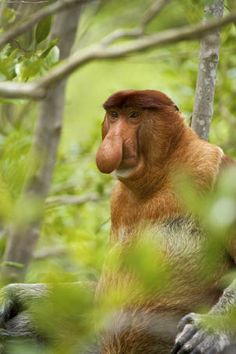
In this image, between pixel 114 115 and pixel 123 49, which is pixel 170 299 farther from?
pixel 123 49

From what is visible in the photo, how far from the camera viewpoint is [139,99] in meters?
3.70

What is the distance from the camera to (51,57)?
2.93 meters

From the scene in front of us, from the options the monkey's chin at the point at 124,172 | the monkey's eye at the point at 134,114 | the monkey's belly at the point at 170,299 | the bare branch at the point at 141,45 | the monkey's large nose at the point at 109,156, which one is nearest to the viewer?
the bare branch at the point at 141,45

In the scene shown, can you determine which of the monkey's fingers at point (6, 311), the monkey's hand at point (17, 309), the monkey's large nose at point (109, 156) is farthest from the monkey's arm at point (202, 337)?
the monkey's fingers at point (6, 311)

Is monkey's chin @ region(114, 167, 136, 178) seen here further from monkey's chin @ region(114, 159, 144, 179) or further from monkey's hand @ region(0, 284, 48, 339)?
monkey's hand @ region(0, 284, 48, 339)

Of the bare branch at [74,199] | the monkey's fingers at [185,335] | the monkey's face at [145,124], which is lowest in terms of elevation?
the monkey's fingers at [185,335]

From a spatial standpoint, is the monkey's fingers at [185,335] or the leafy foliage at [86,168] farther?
the monkey's fingers at [185,335]

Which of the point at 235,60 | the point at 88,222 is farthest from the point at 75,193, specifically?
the point at 235,60

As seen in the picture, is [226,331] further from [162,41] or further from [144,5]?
[144,5]

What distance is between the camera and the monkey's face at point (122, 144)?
3.39 m

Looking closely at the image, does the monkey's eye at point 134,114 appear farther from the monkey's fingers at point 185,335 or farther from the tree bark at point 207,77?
the monkey's fingers at point 185,335

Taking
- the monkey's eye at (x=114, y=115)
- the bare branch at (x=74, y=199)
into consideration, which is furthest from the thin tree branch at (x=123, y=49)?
the bare branch at (x=74, y=199)

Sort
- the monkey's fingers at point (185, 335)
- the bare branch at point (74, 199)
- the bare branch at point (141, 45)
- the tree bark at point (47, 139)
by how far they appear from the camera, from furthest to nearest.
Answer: the bare branch at point (74, 199) < the tree bark at point (47, 139) < the monkey's fingers at point (185, 335) < the bare branch at point (141, 45)

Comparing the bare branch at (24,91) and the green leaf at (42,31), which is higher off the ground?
the green leaf at (42,31)
